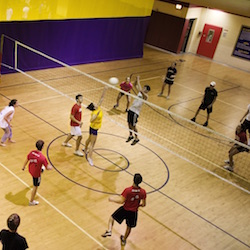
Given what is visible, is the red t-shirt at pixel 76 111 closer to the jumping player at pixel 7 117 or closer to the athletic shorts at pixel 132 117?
the jumping player at pixel 7 117

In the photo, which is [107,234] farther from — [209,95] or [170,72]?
[170,72]

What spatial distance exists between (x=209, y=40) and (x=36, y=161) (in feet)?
69.6

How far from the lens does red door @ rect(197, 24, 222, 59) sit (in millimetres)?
25484

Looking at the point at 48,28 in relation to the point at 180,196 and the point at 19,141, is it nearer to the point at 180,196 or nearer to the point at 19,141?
the point at 19,141

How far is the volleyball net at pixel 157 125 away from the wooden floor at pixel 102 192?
0.40 metres

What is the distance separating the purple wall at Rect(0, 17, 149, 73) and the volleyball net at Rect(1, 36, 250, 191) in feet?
0.31

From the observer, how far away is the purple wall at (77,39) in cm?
1525

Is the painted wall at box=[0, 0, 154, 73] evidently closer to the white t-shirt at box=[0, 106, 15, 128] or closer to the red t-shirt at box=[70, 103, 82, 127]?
the white t-shirt at box=[0, 106, 15, 128]

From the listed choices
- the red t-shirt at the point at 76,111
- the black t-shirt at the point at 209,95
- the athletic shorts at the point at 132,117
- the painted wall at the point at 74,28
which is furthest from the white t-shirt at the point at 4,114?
the black t-shirt at the point at 209,95

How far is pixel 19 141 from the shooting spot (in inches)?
403

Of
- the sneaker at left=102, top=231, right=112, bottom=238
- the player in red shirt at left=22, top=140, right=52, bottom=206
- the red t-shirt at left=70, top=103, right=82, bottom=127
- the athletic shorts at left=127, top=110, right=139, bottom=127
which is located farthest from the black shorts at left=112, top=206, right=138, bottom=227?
the athletic shorts at left=127, top=110, right=139, bottom=127

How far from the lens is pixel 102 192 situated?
8820mm

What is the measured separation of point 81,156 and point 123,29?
11852mm

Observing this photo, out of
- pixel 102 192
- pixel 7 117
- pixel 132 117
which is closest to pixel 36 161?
pixel 102 192
